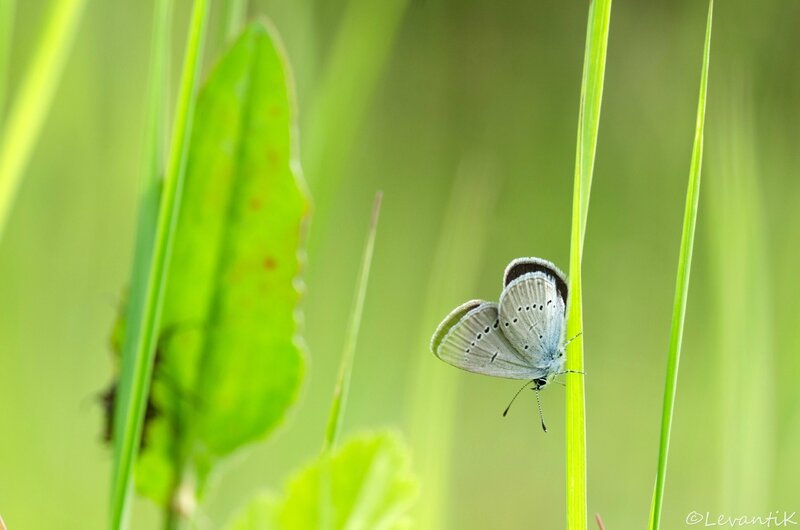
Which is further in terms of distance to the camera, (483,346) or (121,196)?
(121,196)

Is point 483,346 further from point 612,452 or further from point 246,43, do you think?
point 612,452

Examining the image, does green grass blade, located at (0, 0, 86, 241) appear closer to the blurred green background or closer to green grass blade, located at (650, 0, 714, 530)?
the blurred green background

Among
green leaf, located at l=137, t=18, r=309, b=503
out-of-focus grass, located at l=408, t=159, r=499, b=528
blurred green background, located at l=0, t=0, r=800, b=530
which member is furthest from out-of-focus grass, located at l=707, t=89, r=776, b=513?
green leaf, located at l=137, t=18, r=309, b=503

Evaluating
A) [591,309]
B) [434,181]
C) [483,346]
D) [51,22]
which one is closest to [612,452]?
[591,309]

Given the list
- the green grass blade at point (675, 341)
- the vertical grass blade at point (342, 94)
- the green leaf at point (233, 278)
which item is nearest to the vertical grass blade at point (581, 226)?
the green grass blade at point (675, 341)

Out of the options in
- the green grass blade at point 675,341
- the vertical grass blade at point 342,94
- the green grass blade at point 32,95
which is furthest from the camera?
the vertical grass blade at point 342,94

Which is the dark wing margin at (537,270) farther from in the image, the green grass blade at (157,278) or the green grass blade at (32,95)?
the green grass blade at (32,95)
